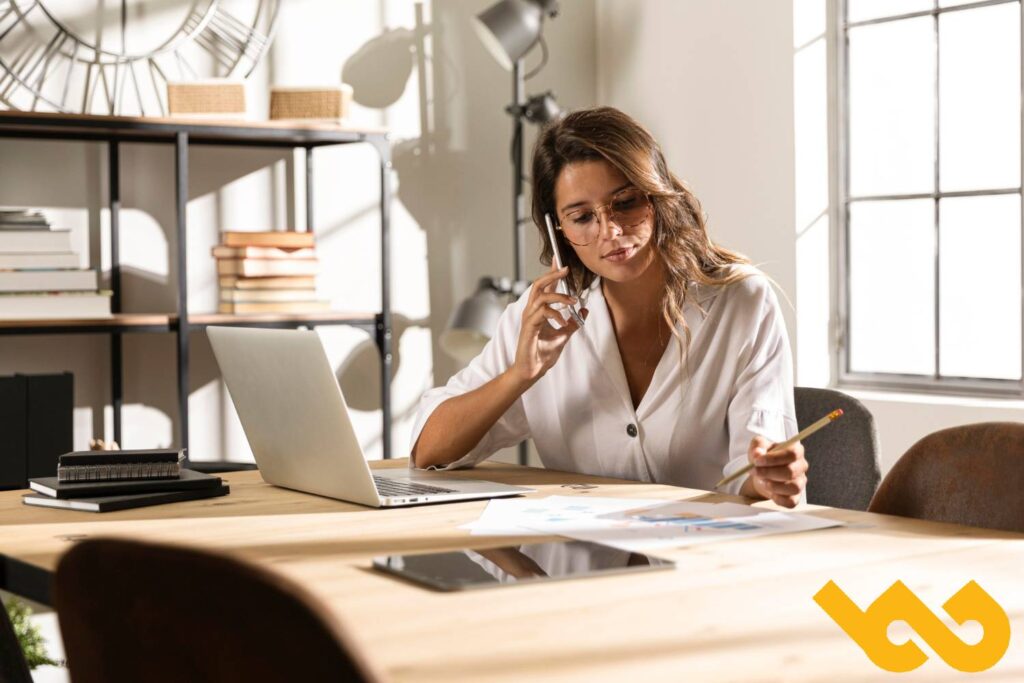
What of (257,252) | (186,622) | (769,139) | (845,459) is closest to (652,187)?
(845,459)

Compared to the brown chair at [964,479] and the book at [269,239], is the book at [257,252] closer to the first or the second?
the book at [269,239]

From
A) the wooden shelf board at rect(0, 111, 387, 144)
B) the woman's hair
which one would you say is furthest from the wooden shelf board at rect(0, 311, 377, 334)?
the woman's hair

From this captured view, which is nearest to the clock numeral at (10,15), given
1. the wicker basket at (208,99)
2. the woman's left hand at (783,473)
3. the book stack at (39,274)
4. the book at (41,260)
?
the wicker basket at (208,99)

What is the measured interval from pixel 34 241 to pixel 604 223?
5.49ft

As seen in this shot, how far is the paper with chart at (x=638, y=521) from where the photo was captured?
1.41 m

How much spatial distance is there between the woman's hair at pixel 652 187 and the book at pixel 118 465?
0.81 meters

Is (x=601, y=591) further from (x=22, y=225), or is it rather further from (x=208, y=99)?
Answer: (x=208, y=99)

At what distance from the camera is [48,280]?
3184 mm

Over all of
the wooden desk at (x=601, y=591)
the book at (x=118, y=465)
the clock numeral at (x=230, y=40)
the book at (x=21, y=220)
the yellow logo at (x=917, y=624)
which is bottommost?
the yellow logo at (x=917, y=624)

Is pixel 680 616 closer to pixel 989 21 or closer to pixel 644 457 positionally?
pixel 644 457

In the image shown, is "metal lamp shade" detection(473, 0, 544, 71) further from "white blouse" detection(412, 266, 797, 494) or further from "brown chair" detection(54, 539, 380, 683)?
"brown chair" detection(54, 539, 380, 683)

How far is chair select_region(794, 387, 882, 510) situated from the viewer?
2.14 metres

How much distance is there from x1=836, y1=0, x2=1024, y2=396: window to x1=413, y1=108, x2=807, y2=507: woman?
170 cm

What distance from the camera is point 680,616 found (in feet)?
3.53
